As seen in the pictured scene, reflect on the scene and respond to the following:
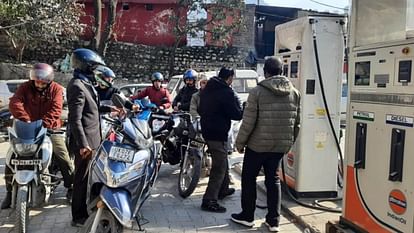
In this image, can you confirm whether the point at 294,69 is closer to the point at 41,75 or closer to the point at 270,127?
the point at 270,127

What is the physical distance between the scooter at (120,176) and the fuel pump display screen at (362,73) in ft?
5.90

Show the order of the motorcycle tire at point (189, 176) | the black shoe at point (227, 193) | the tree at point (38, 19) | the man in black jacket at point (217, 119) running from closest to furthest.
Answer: the man in black jacket at point (217, 119) < the motorcycle tire at point (189, 176) < the black shoe at point (227, 193) < the tree at point (38, 19)

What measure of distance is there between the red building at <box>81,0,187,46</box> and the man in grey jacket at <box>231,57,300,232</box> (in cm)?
1770

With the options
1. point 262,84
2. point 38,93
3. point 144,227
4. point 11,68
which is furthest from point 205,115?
point 11,68

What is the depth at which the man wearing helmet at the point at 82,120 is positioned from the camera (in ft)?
12.8

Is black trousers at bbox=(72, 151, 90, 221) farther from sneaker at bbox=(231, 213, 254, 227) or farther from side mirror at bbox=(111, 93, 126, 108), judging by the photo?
sneaker at bbox=(231, 213, 254, 227)

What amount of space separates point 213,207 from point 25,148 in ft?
6.73

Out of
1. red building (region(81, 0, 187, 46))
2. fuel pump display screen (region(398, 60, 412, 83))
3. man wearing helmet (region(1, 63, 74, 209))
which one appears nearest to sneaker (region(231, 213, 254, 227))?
man wearing helmet (region(1, 63, 74, 209))

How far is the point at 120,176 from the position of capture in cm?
332

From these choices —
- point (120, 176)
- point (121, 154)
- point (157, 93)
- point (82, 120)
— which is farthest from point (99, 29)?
point (120, 176)

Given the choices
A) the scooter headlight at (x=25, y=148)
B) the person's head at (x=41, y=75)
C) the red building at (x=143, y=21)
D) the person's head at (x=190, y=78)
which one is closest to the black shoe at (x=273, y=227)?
the scooter headlight at (x=25, y=148)

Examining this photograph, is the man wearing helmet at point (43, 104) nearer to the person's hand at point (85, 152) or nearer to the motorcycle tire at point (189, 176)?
the person's hand at point (85, 152)

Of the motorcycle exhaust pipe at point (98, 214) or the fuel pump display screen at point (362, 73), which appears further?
the fuel pump display screen at point (362, 73)

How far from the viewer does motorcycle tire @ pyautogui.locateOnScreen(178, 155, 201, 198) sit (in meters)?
5.03
